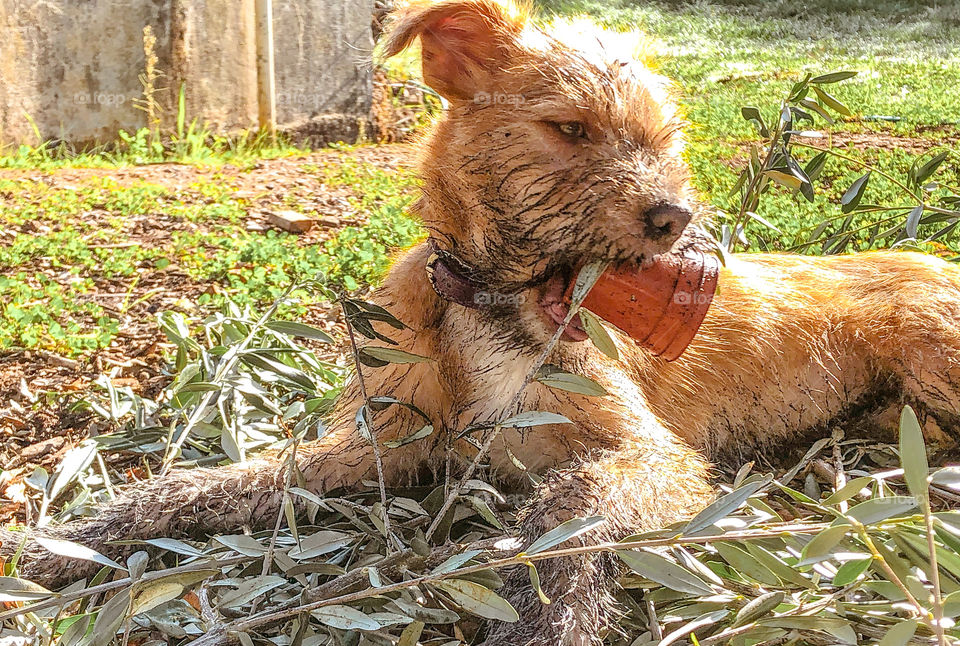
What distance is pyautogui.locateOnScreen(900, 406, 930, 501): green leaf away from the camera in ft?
4.09

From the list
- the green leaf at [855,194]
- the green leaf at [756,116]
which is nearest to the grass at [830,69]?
the green leaf at [756,116]

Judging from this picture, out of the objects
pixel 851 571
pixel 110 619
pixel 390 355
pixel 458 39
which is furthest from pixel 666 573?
pixel 458 39

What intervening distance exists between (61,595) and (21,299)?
2242 mm

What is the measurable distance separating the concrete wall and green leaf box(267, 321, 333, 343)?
9.49ft

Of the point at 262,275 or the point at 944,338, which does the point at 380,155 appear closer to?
the point at 262,275

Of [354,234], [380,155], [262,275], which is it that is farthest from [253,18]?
[262,275]

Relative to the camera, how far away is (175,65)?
5102 mm

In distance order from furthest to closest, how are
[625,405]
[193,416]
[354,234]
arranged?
[354,234] < [193,416] < [625,405]

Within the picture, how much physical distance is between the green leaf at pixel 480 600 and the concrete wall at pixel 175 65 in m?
4.01

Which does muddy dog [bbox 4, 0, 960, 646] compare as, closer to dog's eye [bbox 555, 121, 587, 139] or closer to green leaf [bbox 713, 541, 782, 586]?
dog's eye [bbox 555, 121, 587, 139]

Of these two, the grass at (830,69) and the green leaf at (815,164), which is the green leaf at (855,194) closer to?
the green leaf at (815,164)

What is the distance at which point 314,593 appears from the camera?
1.67 meters

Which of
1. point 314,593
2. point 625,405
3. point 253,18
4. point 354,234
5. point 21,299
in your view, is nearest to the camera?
point 314,593

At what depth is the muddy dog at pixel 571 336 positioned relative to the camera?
168 centimetres
